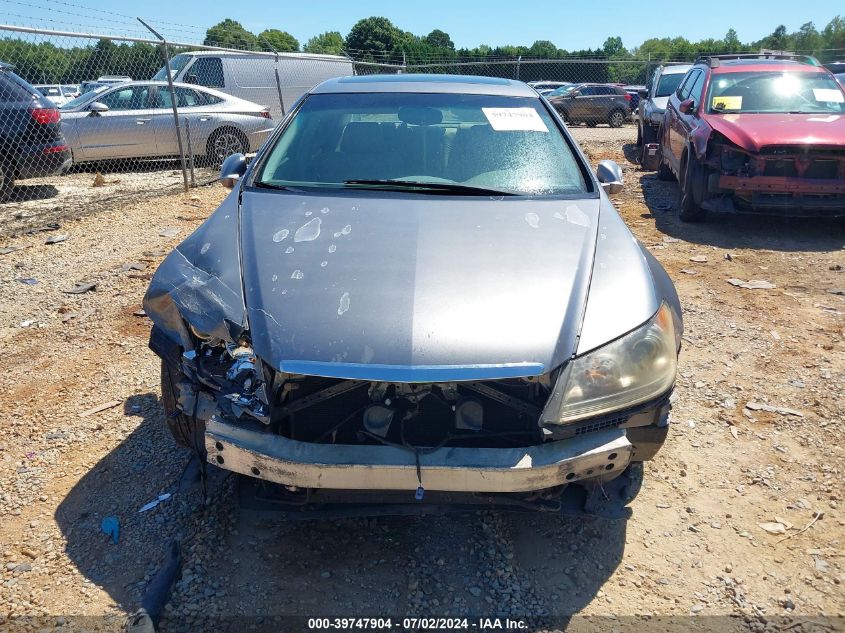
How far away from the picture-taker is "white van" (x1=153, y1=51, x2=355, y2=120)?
11375mm

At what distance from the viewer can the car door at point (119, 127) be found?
368 inches

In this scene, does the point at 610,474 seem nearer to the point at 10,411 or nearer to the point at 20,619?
the point at 20,619

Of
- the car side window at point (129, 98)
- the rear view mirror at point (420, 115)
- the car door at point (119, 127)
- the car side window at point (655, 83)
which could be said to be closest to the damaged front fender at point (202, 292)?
the rear view mirror at point (420, 115)

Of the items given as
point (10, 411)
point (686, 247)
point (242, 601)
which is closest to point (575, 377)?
point (242, 601)

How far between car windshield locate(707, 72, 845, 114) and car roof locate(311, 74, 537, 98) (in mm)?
4495

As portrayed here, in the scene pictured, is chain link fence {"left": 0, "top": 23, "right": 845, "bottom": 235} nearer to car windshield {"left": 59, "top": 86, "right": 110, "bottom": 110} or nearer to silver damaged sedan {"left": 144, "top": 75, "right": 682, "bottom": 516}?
car windshield {"left": 59, "top": 86, "right": 110, "bottom": 110}

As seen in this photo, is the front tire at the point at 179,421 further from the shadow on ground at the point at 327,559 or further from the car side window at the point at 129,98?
the car side window at the point at 129,98

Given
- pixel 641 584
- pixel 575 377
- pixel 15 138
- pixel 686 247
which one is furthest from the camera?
pixel 15 138

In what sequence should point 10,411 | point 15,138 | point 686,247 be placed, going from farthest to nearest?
1. point 15,138
2. point 686,247
3. point 10,411

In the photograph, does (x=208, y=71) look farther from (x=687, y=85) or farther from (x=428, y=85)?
(x=428, y=85)

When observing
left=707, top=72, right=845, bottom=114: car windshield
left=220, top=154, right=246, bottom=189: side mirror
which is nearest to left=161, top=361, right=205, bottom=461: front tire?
left=220, top=154, right=246, bottom=189: side mirror

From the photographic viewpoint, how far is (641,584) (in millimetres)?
2301

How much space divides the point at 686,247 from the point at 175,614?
19.3ft

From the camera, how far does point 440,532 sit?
2.53m
